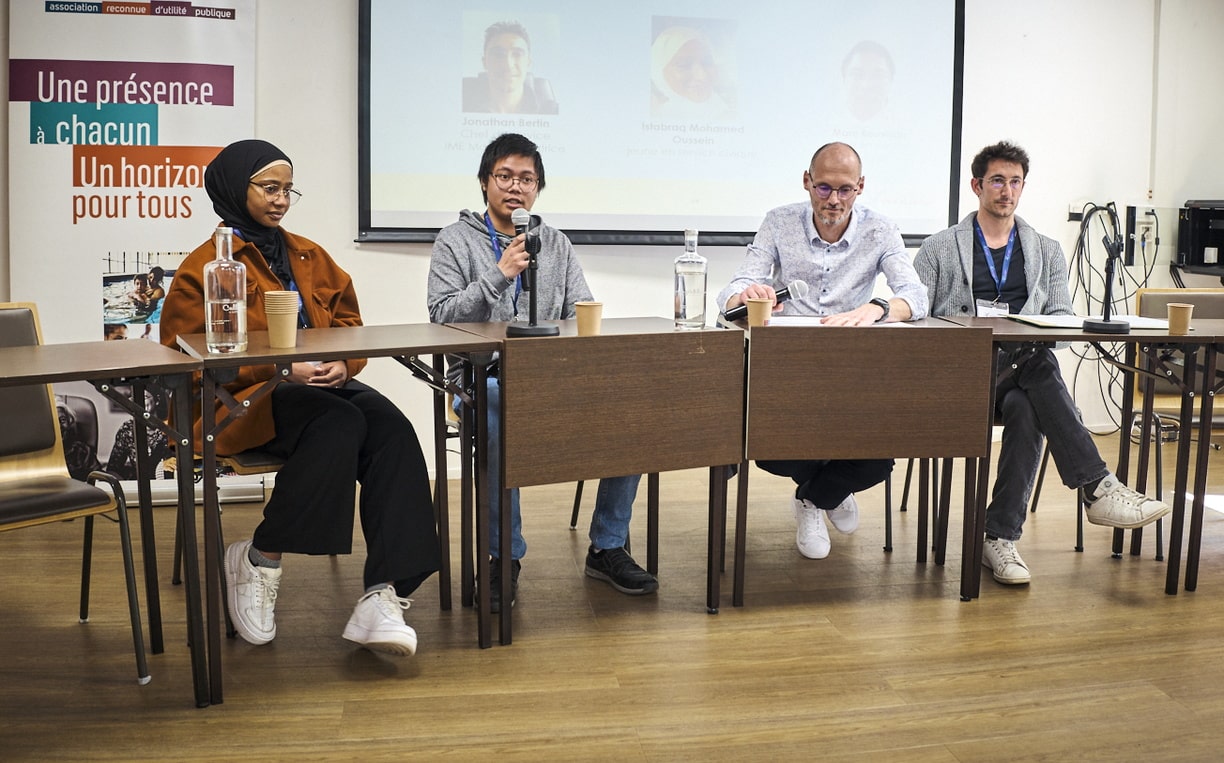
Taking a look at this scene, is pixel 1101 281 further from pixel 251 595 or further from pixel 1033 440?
pixel 251 595

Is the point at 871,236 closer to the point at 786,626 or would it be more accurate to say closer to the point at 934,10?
the point at 786,626

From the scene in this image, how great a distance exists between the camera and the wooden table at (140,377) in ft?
6.33

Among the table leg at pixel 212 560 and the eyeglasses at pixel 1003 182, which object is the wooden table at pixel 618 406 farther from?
the eyeglasses at pixel 1003 182

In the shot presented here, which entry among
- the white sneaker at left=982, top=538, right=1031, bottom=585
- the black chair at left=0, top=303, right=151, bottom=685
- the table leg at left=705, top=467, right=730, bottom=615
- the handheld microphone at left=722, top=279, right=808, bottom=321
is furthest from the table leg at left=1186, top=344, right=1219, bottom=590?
the black chair at left=0, top=303, right=151, bottom=685

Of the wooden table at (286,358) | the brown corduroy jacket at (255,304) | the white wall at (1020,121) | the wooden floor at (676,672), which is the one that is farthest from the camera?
the white wall at (1020,121)

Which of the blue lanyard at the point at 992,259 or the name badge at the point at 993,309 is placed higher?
the blue lanyard at the point at 992,259

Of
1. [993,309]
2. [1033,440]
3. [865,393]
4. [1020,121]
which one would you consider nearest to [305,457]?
[865,393]

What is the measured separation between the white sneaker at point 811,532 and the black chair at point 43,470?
1800 mm

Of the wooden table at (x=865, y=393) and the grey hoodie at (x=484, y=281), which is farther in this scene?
the grey hoodie at (x=484, y=281)

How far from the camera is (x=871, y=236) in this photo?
3268 mm

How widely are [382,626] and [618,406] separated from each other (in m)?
0.71

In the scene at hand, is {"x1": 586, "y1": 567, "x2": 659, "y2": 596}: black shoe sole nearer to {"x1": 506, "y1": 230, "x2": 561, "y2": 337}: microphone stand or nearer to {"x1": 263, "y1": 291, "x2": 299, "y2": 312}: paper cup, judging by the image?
{"x1": 506, "y1": 230, "x2": 561, "y2": 337}: microphone stand

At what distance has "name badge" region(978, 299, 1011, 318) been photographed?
3.33 meters

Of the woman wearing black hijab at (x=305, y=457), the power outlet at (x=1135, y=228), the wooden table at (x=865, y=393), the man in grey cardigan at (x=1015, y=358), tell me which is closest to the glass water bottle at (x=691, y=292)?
the wooden table at (x=865, y=393)
